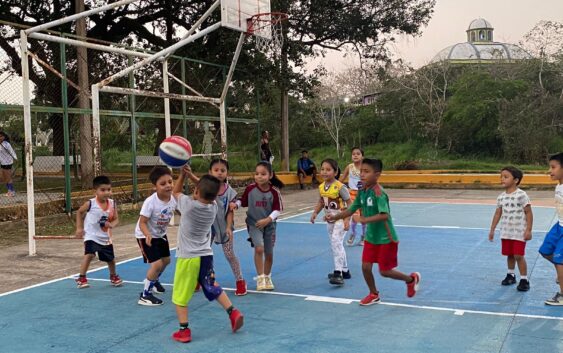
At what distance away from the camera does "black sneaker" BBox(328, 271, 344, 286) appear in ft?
21.5

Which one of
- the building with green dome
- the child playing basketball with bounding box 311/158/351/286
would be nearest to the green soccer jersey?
the child playing basketball with bounding box 311/158/351/286

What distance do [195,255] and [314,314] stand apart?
139 centimetres

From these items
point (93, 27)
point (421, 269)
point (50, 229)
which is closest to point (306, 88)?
point (93, 27)

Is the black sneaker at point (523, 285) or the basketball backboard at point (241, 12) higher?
the basketball backboard at point (241, 12)

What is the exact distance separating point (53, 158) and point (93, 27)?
17.3 ft

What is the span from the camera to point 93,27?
21.0 m

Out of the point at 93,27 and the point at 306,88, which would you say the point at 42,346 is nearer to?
the point at 306,88

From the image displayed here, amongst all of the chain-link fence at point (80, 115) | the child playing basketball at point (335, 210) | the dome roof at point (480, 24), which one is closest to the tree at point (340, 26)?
the chain-link fence at point (80, 115)

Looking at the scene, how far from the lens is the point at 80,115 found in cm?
1359

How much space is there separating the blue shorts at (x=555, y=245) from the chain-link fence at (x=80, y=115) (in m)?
8.11

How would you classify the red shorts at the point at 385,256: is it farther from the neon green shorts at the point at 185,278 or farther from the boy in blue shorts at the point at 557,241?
the neon green shorts at the point at 185,278

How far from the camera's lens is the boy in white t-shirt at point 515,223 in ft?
20.4

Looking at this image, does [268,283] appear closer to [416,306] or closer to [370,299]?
[370,299]

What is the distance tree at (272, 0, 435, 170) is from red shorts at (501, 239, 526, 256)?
12684 mm
